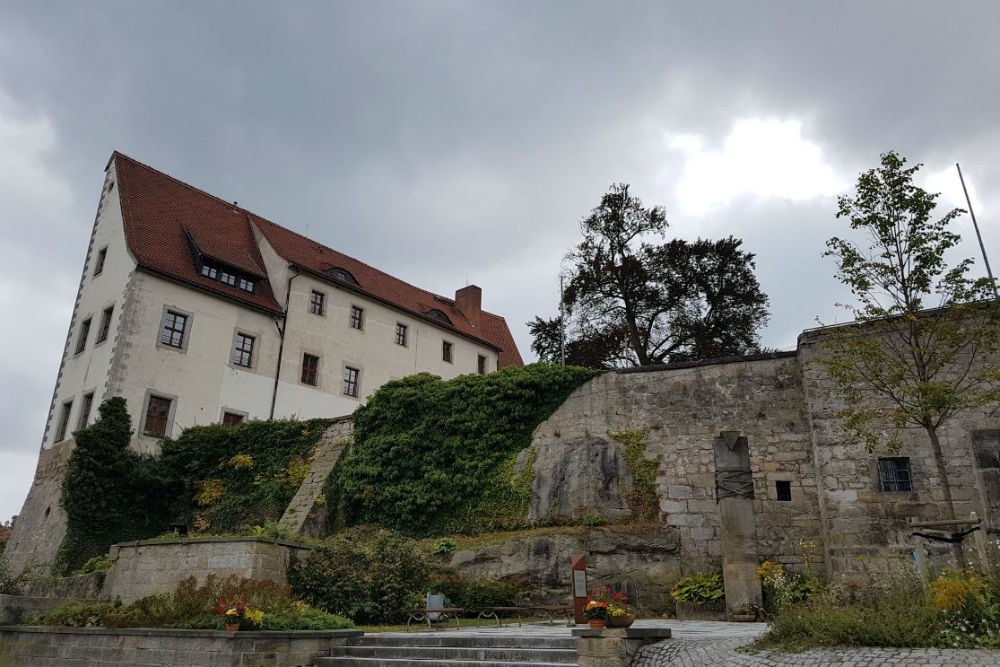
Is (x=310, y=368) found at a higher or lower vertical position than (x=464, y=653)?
higher

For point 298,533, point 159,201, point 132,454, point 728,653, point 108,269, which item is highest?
point 159,201

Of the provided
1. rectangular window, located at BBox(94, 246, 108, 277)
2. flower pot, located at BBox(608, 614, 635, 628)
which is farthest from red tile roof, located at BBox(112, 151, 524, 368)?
flower pot, located at BBox(608, 614, 635, 628)

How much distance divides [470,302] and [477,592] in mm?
26053

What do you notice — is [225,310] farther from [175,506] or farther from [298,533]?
[298,533]

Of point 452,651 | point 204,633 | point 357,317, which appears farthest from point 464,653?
point 357,317

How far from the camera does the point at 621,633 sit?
958 centimetres

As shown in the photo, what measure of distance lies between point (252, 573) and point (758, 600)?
31.4 ft

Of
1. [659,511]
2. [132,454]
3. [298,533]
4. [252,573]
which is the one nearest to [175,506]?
[132,454]

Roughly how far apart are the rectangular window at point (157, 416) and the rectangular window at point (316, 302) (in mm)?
7267

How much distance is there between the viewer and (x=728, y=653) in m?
9.05

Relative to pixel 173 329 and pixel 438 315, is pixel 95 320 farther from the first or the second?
pixel 438 315

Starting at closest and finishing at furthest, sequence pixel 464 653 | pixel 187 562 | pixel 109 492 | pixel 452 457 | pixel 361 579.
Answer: pixel 464 653 → pixel 187 562 → pixel 361 579 → pixel 452 457 → pixel 109 492

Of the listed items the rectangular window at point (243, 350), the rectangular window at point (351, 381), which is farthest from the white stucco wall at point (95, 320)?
the rectangular window at point (351, 381)

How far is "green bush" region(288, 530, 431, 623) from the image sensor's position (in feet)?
49.2
